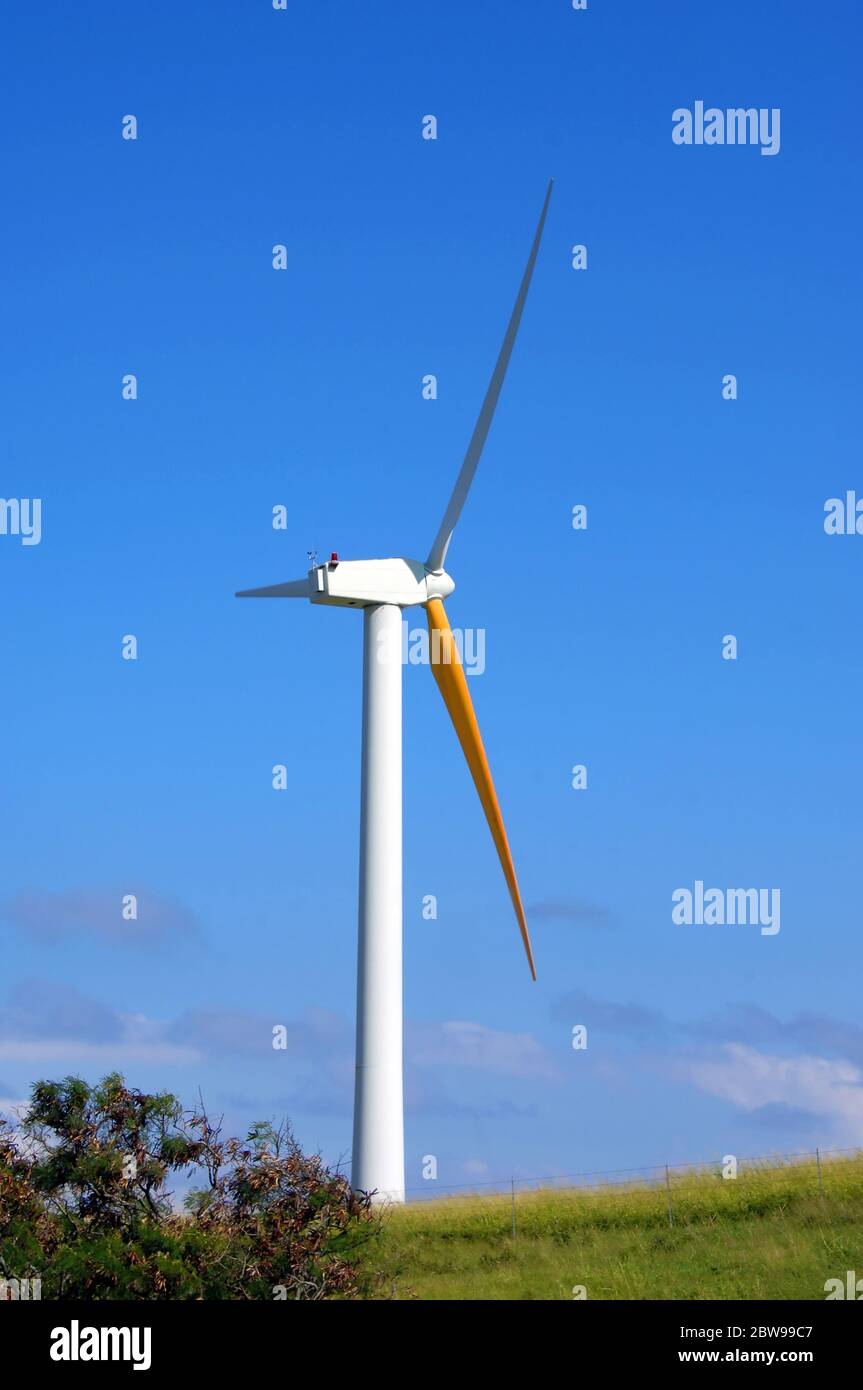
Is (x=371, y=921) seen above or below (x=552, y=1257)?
above

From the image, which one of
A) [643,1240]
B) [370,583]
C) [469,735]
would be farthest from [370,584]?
[643,1240]

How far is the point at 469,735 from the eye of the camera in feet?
193

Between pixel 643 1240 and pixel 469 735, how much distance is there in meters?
16.8

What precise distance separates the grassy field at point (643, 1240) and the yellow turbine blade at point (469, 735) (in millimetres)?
7885

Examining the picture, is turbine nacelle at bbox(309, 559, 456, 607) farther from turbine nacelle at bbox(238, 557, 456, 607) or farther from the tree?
the tree

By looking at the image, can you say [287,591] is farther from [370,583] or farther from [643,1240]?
[643,1240]

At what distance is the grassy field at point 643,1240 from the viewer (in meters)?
46.2

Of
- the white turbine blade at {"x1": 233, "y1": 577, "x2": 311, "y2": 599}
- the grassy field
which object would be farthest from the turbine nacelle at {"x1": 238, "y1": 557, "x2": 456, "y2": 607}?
the grassy field
